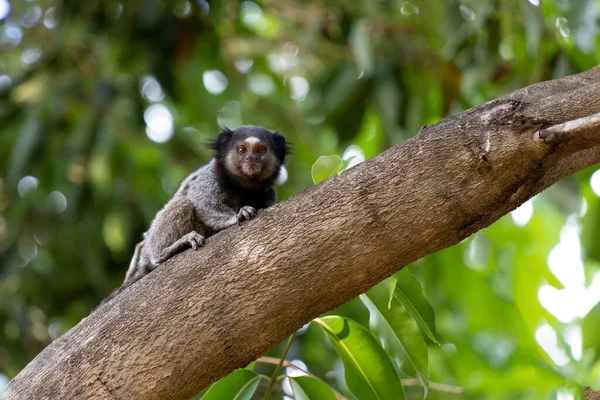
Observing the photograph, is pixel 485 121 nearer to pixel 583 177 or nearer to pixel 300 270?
pixel 300 270

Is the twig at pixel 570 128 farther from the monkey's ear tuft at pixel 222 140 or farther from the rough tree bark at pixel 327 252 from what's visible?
the monkey's ear tuft at pixel 222 140

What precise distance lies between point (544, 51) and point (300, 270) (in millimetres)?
3072

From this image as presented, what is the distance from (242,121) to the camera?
7500mm

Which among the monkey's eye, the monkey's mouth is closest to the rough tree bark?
the monkey's mouth

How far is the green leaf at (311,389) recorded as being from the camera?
2854 millimetres

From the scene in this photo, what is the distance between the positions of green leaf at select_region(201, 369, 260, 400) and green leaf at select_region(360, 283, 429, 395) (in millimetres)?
508

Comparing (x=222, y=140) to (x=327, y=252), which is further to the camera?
(x=222, y=140)

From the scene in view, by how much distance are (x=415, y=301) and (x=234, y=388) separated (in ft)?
2.42

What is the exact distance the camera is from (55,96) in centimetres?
609

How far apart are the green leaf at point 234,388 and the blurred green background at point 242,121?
93.7 inches

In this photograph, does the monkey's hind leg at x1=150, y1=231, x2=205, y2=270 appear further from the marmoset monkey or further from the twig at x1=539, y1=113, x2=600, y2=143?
the twig at x1=539, y1=113, x2=600, y2=143

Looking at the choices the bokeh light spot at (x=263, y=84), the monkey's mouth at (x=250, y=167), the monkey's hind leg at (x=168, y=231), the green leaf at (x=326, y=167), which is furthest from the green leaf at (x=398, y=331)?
the bokeh light spot at (x=263, y=84)

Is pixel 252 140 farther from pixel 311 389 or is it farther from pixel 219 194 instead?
pixel 311 389

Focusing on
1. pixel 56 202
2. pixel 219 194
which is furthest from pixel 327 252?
pixel 56 202
